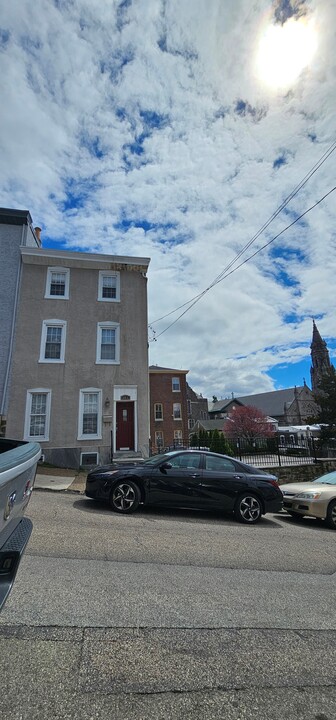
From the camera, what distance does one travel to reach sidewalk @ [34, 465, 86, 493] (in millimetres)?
9492

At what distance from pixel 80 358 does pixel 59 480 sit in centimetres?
574

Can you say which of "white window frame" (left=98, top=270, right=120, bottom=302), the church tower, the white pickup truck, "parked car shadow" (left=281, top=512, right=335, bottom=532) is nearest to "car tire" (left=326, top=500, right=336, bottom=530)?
"parked car shadow" (left=281, top=512, right=335, bottom=532)

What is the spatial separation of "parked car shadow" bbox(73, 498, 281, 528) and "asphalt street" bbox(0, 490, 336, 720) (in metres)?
1.63

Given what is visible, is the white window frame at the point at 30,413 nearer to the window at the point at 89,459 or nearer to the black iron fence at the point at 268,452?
the window at the point at 89,459

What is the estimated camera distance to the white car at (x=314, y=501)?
314 inches

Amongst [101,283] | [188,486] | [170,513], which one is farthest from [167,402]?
[188,486]

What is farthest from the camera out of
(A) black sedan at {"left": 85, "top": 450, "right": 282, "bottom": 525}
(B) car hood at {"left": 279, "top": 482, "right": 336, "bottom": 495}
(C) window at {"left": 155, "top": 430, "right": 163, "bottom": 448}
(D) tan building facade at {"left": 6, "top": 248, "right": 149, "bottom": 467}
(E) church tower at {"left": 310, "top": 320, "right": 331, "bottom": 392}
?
(E) church tower at {"left": 310, "top": 320, "right": 331, "bottom": 392}

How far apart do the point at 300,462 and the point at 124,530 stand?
12.1 metres

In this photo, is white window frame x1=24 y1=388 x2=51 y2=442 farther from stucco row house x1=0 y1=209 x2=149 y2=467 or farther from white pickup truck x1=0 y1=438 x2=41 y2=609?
white pickup truck x1=0 y1=438 x2=41 y2=609

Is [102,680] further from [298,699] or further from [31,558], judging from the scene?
[31,558]

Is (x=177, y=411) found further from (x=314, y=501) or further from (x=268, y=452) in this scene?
(x=314, y=501)

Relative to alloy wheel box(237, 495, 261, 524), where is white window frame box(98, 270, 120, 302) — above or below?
above

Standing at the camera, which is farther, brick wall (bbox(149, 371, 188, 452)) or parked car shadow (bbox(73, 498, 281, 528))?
brick wall (bbox(149, 371, 188, 452))

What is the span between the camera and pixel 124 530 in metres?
5.58
